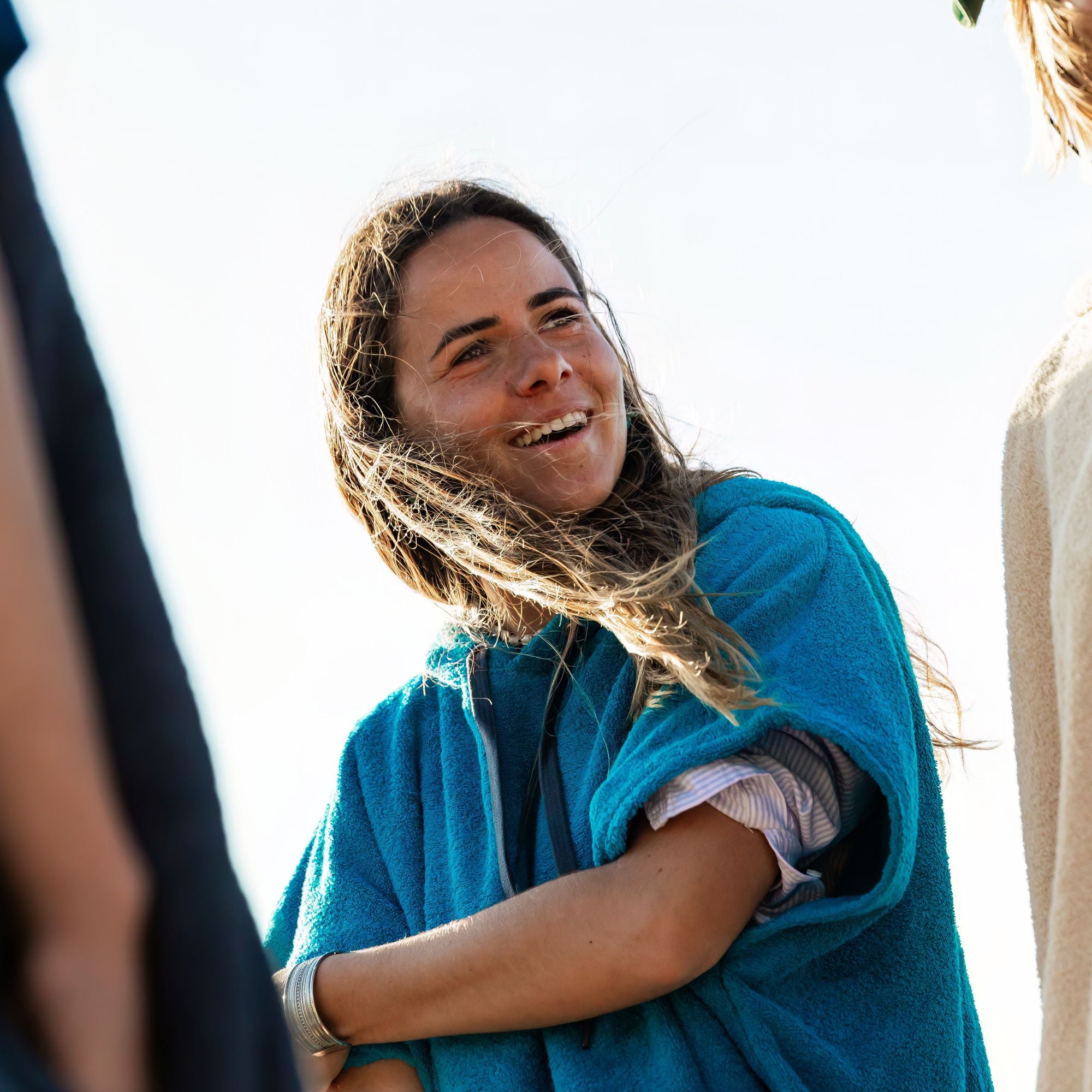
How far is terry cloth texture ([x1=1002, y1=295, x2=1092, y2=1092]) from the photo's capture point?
1137mm

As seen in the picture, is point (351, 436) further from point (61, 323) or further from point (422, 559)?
point (61, 323)

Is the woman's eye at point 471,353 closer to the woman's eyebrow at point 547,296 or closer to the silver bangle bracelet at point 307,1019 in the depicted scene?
the woman's eyebrow at point 547,296

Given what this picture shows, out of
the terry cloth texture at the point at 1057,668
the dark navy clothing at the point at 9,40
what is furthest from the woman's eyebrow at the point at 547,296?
the dark navy clothing at the point at 9,40

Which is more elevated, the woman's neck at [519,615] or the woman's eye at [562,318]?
the woman's eye at [562,318]

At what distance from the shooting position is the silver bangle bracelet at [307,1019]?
1.56 meters

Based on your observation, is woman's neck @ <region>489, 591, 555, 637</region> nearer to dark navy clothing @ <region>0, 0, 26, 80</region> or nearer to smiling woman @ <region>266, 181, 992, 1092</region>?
smiling woman @ <region>266, 181, 992, 1092</region>

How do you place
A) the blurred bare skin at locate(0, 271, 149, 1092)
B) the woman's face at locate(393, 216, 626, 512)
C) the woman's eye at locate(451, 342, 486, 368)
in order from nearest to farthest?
the blurred bare skin at locate(0, 271, 149, 1092), the woman's face at locate(393, 216, 626, 512), the woman's eye at locate(451, 342, 486, 368)

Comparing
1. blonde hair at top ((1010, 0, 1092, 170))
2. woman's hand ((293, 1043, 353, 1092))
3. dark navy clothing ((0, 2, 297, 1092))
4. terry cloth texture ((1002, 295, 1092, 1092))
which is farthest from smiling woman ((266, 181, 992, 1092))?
dark navy clothing ((0, 2, 297, 1092))

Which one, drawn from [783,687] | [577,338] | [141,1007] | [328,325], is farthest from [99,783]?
[328,325]

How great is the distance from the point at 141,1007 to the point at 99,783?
9 centimetres

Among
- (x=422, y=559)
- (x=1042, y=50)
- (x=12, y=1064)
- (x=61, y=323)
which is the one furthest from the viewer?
(x=422, y=559)

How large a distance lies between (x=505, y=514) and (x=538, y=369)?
0.66 ft

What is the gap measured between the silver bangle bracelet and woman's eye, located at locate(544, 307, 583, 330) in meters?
0.90

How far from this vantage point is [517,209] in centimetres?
215
